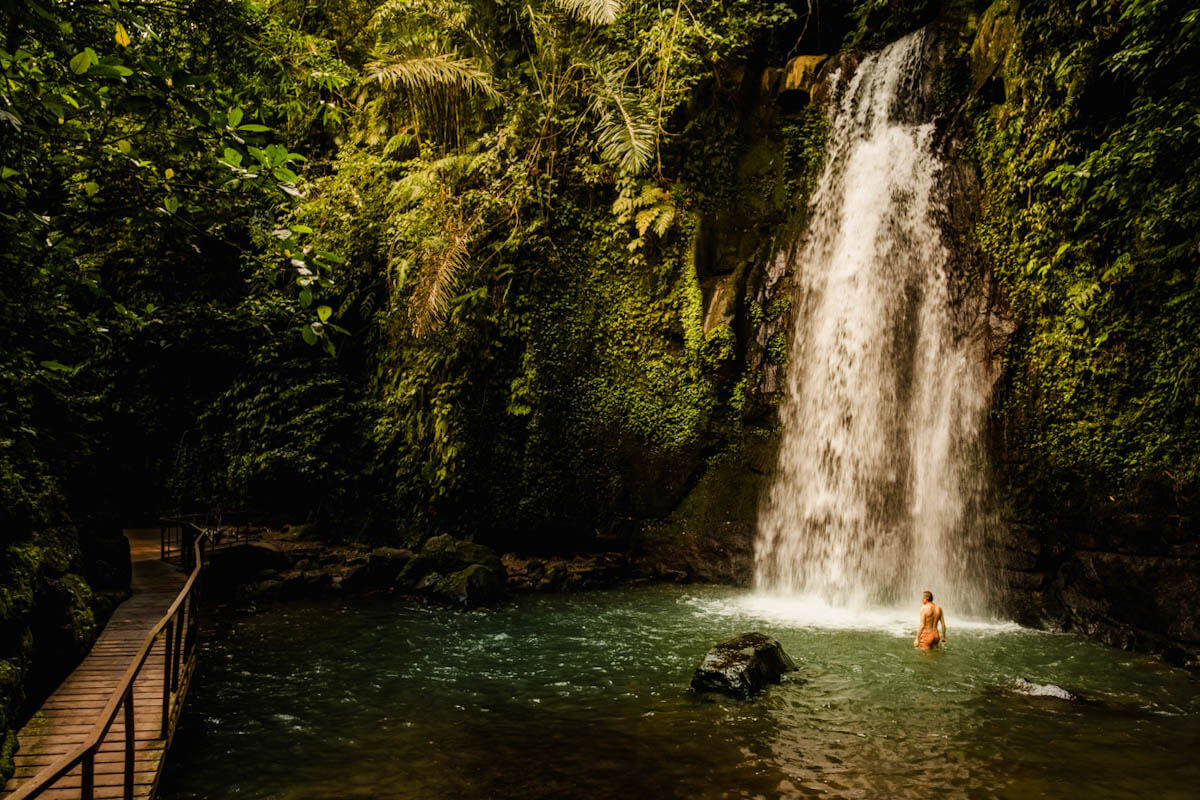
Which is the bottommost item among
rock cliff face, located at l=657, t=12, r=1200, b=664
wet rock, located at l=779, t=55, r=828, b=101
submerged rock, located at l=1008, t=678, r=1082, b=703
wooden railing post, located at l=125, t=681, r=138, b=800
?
submerged rock, located at l=1008, t=678, r=1082, b=703

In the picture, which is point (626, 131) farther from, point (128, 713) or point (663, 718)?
point (128, 713)

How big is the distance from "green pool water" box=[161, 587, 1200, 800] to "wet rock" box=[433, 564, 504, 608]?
Result: 4.48ft

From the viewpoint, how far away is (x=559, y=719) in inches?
280

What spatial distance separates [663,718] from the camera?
701cm

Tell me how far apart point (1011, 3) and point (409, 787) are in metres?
13.7

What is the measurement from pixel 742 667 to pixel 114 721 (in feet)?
18.9

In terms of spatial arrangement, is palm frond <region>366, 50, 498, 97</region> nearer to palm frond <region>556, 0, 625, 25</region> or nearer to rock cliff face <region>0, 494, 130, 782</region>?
palm frond <region>556, 0, 625, 25</region>

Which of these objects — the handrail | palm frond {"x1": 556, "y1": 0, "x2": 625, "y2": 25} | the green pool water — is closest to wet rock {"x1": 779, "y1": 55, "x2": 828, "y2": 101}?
palm frond {"x1": 556, "y1": 0, "x2": 625, "y2": 25}

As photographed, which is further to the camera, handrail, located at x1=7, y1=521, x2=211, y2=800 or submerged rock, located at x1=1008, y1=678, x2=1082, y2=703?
submerged rock, located at x1=1008, y1=678, x2=1082, y2=703

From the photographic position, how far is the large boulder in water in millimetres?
7473

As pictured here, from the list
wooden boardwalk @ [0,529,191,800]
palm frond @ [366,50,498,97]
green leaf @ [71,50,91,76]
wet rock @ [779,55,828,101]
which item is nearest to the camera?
green leaf @ [71,50,91,76]

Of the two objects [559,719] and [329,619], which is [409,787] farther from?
[329,619]

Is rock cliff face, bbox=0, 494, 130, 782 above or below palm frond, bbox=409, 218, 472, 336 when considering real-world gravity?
below

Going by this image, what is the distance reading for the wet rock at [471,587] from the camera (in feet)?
38.8
